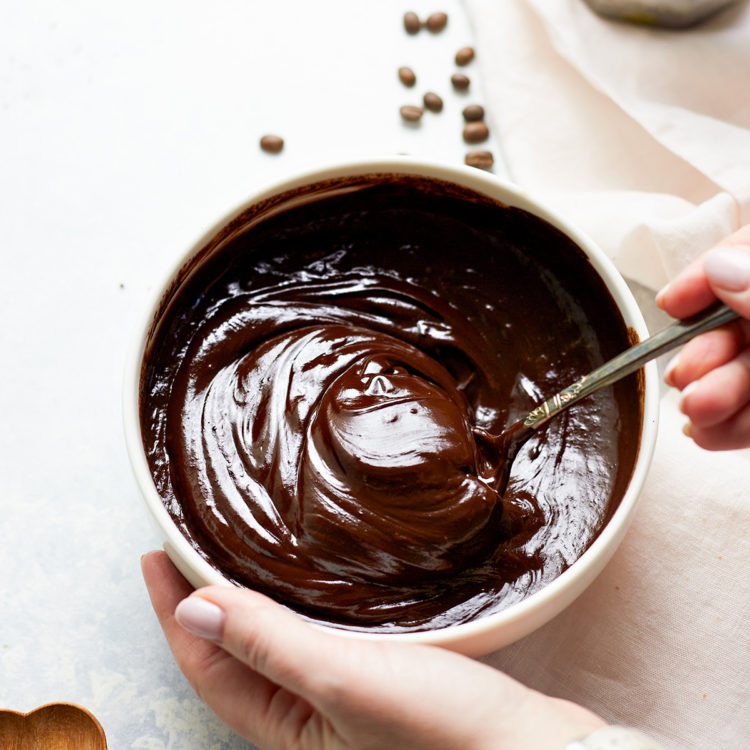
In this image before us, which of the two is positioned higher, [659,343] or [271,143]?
[271,143]

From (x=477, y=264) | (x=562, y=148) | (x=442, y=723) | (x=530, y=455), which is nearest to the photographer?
(x=442, y=723)

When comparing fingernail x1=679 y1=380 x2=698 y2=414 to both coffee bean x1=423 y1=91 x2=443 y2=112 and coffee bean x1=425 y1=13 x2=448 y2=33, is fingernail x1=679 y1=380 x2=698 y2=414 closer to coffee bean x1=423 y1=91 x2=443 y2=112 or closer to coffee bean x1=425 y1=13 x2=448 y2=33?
coffee bean x1=423 y1=91 x2=443 y2=112

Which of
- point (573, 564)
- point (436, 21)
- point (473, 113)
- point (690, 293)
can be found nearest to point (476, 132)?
point (473, 113)

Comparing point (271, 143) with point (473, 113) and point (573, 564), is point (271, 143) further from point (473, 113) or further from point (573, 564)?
point (573, 564)

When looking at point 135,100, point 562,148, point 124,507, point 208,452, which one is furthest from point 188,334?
point 562,148

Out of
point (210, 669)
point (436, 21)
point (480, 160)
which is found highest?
point (436, 21)

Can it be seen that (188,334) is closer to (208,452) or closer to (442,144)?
(208,452)
